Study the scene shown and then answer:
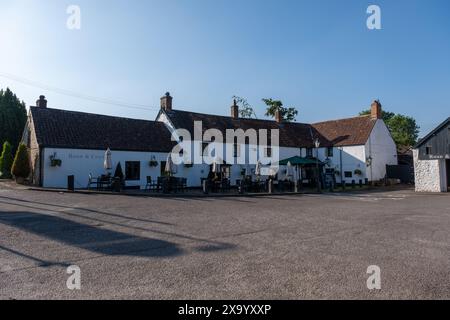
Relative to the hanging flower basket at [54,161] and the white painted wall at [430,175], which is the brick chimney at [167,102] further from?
the white painted wall at [430,175]

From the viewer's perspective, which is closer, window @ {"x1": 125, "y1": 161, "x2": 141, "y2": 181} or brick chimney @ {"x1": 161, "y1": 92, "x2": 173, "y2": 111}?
window @ {"x1": 125, "y1": 161, "x2": 141, "y2": 181}

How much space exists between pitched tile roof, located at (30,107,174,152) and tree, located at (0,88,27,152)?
1830 cm

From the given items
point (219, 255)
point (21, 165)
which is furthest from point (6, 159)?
point (219, 255)

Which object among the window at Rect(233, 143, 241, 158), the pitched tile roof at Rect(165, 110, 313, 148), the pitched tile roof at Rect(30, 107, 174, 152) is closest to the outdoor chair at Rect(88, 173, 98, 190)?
the pitched tile roof at Rect(30, 107, 174, 152)

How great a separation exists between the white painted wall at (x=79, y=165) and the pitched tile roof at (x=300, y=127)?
6066 millimetres

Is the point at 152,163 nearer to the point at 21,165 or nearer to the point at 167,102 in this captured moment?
the point at 167,102

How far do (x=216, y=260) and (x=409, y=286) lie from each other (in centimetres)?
292

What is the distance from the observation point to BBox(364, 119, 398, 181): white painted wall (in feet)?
108

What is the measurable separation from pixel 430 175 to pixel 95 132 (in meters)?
24.4

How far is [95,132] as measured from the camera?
24969mm

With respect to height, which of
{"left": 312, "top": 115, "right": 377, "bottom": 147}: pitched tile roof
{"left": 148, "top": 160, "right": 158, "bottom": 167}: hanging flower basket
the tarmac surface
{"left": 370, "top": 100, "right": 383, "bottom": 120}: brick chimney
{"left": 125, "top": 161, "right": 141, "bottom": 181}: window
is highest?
{"left": 370, "top": 100, "right": 383, "bottom": 120}: brick chimney

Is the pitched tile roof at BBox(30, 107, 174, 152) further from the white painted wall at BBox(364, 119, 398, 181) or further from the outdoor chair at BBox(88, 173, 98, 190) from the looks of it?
the white painted wall at BBox(364, 119, 398, 181)

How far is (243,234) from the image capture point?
829cm
